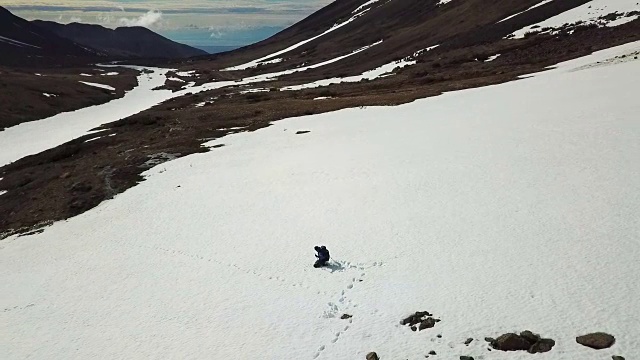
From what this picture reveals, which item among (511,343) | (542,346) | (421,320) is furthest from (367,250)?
(542,346)

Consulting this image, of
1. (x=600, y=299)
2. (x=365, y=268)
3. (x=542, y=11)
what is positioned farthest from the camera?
(x=542, y=11)

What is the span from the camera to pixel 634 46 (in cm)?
5100

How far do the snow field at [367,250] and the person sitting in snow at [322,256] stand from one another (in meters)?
0.47

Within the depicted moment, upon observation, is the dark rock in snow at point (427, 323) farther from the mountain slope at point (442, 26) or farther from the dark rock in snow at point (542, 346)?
the mountain slope at point (442, 26)

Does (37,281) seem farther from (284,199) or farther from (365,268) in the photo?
(365,268)

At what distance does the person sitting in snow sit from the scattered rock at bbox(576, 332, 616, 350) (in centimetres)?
1010

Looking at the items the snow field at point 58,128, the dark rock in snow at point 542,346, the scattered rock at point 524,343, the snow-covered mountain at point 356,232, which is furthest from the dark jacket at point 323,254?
the snow field at point 58,128

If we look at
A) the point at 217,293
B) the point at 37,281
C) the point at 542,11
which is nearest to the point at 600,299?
the point at 217,293

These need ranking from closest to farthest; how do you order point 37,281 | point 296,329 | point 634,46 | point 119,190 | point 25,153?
point 296,329, point 37,281, point 119,190, point 634,46, point 25,153

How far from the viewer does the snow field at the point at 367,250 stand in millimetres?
14570

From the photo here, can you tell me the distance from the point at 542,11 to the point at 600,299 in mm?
96962

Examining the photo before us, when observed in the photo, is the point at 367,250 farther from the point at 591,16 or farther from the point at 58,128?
the point at 591,16

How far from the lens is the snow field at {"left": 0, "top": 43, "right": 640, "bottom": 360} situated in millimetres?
14570

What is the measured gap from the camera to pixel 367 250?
20703 millimetres
